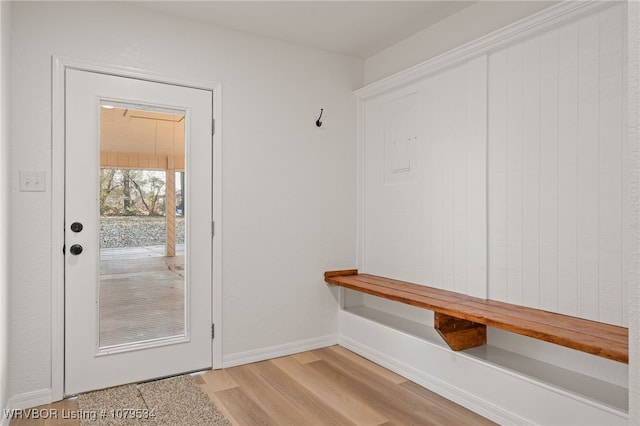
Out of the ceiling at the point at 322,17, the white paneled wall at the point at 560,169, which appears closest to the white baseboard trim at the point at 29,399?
the ceiling at the point at 322,17

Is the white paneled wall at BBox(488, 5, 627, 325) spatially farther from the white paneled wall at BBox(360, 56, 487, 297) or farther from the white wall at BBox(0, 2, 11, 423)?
the white wall at BBox(0, 2, 11, 423)

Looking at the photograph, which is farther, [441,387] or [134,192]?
[134,192]

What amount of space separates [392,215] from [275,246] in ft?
3.25

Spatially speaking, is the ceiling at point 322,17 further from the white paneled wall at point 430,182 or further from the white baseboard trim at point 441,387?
the white baseboard trim at point 441,387

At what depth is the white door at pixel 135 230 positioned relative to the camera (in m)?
2.64

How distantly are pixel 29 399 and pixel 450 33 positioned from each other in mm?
3605

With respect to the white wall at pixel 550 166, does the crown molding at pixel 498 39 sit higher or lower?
higher

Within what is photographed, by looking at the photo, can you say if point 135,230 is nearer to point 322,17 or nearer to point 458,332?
point 322,17

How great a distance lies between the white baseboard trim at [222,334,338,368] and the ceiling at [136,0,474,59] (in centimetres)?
248

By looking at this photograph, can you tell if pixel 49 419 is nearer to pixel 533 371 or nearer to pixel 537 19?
pixel 533 371

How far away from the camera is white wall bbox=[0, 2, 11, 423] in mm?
2121

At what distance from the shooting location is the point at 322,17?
2963 mm

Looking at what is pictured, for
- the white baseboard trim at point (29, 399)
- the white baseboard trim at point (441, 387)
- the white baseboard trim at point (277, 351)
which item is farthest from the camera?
the white baseboard trim at point (277, 351)

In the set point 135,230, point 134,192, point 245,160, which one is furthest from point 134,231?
point 245,160
